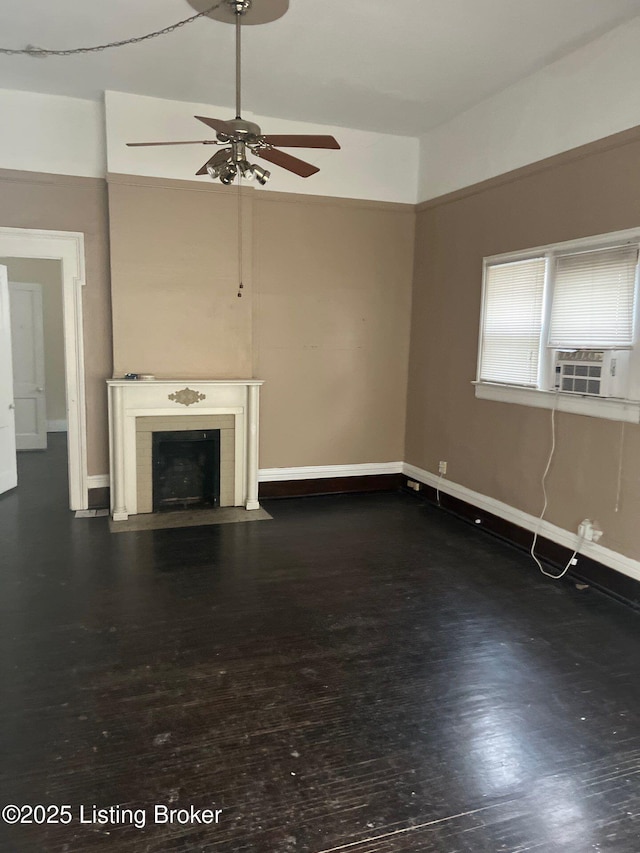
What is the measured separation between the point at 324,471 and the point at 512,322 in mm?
2349

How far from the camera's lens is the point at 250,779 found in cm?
207

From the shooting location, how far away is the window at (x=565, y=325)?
3525mm

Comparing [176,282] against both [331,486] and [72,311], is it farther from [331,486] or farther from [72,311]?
[331,486]

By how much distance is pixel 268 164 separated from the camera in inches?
202

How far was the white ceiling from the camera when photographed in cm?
339

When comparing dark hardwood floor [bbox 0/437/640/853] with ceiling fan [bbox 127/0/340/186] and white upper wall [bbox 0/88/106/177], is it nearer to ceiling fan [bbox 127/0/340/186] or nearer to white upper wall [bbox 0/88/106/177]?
ceiling fan [bbox 127/0/340/186]

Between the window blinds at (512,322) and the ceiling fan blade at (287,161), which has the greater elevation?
the ceiling fan blade at (287,161)

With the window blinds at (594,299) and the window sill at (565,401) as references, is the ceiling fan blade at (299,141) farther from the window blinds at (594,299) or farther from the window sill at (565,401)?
the window sill at (565,401)

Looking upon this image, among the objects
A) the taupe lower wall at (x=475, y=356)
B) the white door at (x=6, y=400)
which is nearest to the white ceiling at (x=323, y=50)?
the taupe lower wall at (x=475, y=356)

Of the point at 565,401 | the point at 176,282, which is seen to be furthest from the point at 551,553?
the point at 176,282

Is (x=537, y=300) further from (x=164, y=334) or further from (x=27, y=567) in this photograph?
(x=27, y=567)

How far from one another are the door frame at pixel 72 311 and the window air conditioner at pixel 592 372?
388cm

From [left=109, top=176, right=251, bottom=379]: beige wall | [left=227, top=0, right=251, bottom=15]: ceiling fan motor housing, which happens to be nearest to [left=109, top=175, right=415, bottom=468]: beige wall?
[left=109, top=176, right=251, bottom=379]: beige wall

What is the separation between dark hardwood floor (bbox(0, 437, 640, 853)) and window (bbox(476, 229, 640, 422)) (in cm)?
129
